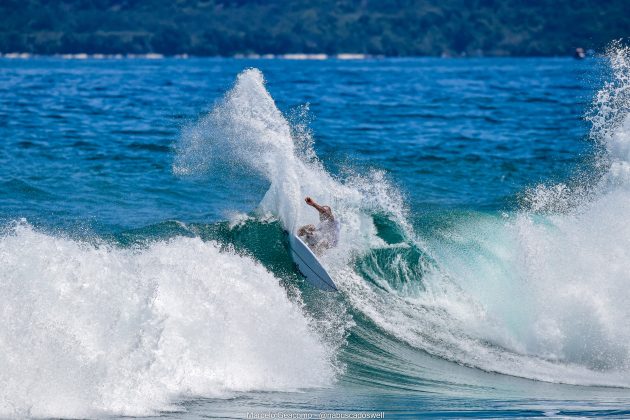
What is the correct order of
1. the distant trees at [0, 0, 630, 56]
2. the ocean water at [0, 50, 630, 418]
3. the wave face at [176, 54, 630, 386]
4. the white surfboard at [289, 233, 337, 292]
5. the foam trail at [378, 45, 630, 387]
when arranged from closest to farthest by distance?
the ocean water at [0, 50, 630, 418]
the foam trail at [378, 45, 630, 387]
the wave face at [176, 54, 630, 386]
the white surfboard at [289, 233, 337, 292]
the distant trees at [0, 0, 630, 56]

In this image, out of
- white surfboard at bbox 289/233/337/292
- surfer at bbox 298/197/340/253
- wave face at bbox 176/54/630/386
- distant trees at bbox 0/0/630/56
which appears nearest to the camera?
wave face at bbox 176/54/630/386

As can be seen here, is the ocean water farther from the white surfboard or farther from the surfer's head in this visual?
the surfer's head

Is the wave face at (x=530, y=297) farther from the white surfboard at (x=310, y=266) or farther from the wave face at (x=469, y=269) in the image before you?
the white surfboard at (x=310, y=266)

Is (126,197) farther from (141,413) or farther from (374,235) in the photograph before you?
(141,413)

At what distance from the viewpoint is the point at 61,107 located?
49.3 m

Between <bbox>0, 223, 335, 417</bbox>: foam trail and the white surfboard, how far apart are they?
1543 millimetres

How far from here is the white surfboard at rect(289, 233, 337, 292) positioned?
17203 mm

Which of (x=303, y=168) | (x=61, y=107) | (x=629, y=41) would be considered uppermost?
(x=629, y=41)

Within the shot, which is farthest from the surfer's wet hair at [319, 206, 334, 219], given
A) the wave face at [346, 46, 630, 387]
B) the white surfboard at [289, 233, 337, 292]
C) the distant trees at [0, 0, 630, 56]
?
the distant trees at [0, 0, 630, 56]

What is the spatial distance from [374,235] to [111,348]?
8870mm

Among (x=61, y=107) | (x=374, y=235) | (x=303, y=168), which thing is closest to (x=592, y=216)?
(x=374, y=235)

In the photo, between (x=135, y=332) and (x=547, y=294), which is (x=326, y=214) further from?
(x=135, y=332)

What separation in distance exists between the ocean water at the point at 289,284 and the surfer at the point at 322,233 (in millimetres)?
308

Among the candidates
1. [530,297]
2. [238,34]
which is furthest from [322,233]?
[238,34]
